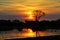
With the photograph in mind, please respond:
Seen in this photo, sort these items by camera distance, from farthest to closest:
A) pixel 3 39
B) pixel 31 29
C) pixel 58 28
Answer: pixel 58 28 < pixel 31 29 < pixel 3 39

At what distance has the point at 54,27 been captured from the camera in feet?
143

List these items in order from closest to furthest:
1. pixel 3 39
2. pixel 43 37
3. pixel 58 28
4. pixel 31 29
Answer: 1. pixel 3 39
2. pixel 43 37
3. pixel 31 29
4. pixel 58 28

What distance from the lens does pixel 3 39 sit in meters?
27.8

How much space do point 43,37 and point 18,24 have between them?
49.5 feet

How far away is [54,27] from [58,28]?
78 centimetres

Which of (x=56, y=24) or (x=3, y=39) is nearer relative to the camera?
(x=3, y=39)

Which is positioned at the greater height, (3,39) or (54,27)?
(3,39)

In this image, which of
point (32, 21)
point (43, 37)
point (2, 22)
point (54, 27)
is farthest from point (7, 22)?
point (43, 37)

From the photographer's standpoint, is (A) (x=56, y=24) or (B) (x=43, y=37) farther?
(A) (x=56, y=24)

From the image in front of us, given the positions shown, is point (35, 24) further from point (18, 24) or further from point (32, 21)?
point (18, 24)

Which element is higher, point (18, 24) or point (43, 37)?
point (43, 37)

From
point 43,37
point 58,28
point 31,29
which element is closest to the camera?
point 43,37

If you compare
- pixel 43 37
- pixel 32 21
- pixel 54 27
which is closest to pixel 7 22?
pixel 32 21

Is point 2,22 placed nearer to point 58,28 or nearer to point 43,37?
point 58,28
